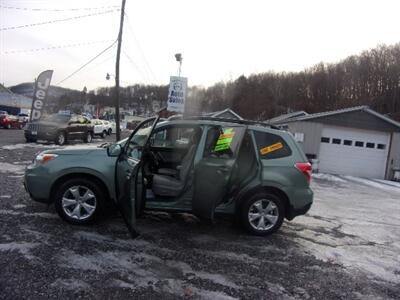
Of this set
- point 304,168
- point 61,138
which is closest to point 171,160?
point 304,168

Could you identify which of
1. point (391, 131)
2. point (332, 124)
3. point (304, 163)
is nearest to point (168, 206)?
point (304, 163)

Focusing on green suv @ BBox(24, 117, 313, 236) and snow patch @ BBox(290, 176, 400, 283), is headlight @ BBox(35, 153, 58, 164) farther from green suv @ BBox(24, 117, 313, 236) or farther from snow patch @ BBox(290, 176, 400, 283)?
snow patch @ BBox(290, 176, 400, 283)

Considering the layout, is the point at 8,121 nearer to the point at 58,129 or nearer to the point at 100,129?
the point at 100,129

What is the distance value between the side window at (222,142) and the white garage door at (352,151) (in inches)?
576

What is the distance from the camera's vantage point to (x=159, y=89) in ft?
150

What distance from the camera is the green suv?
5195mm

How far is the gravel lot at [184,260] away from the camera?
12.3 feet

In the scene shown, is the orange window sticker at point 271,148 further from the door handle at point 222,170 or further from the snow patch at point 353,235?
the snow patch at point 353,235

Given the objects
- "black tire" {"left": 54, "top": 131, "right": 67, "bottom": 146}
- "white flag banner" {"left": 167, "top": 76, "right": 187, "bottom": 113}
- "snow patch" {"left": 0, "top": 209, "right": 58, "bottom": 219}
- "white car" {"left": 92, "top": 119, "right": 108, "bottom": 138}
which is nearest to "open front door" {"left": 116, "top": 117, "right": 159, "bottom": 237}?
"snow patch" {"left": 0, "top": 209, "right": 58, "bottom": 219}

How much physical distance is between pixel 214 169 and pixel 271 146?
110cm

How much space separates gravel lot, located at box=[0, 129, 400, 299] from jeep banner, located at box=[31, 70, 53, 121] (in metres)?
15.9

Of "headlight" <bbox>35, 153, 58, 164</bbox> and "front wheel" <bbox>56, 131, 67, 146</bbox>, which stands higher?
"headlight" <bbox>35, 153, 58, 164</bbox>

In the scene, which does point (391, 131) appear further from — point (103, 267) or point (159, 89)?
point (159, 89)

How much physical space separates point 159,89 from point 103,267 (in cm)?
4266
